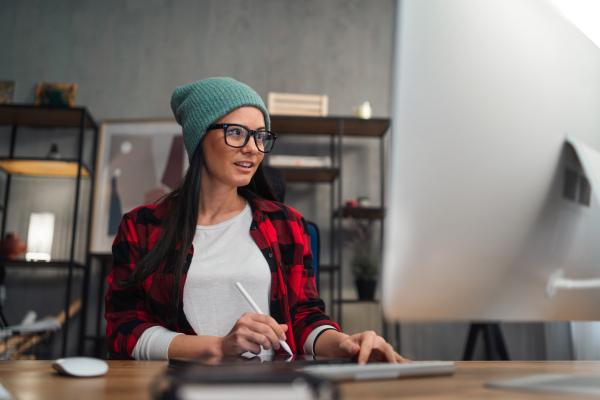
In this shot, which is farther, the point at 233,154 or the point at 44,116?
the point at 44,116

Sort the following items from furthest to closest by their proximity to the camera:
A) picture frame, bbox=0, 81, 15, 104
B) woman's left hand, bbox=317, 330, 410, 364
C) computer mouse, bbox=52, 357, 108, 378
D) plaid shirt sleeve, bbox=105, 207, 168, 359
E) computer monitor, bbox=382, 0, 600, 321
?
picture frame, bbox=0, 81, 15, 104 < plaid shirt sleeve, bbox=105, 207, 168, 359 < woman's left hand, bbox=317, 330, 410, 364 < computer mouse, bbox=52, 357, 108, 378 < computer monitor, bbox=382, 0, 600, 321

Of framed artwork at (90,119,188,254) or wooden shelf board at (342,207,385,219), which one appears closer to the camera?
wooden shelf board at (342,207,385,219)

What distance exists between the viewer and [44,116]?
350 centimetres

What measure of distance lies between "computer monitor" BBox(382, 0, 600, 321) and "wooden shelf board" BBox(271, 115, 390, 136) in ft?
9.61

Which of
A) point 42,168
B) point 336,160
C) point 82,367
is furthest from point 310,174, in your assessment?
point 82,367

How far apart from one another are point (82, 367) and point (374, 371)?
0.37 meters

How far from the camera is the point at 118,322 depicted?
1197mm

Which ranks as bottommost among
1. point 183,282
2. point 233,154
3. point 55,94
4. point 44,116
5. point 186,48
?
point 183,282

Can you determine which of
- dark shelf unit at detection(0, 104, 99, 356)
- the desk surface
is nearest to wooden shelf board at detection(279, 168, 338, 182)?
dark shelf unit at detection(0, 104, 99, 356)

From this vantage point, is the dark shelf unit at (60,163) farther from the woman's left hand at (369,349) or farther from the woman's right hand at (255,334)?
the woman's left hand at (369,349)

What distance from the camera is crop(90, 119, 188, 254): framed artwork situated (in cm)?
355

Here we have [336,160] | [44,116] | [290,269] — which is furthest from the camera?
[336,160]

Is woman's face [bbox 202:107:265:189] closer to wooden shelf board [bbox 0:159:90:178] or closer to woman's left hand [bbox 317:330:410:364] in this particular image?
woman's left hand [bbox 317:330:410:364]

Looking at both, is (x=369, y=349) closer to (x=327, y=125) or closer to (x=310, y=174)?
(x=310, y=174)
